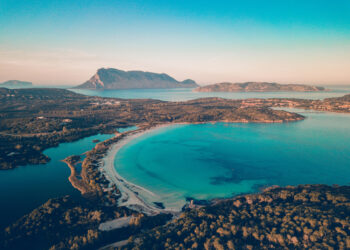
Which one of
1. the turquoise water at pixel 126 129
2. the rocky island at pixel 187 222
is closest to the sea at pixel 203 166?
the rocky island at pixel 187 222

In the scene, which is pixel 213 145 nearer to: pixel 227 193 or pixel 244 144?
pixel 244 144

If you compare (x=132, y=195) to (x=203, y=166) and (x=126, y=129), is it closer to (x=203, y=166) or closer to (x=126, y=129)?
(x=203, y=166)

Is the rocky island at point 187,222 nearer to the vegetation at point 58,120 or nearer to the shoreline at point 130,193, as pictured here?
the shoreline at point 130,193

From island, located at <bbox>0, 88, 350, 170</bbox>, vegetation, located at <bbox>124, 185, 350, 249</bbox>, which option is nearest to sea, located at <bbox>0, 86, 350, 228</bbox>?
island, located at <bbox>0, 88, 350, 170</bbox>

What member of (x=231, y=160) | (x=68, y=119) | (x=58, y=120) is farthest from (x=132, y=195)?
(x=68, y=119)

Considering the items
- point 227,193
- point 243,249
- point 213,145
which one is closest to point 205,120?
point 213,145

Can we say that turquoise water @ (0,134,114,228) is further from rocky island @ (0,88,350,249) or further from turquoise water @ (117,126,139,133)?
turquoise water @ (117,126,139,133)
